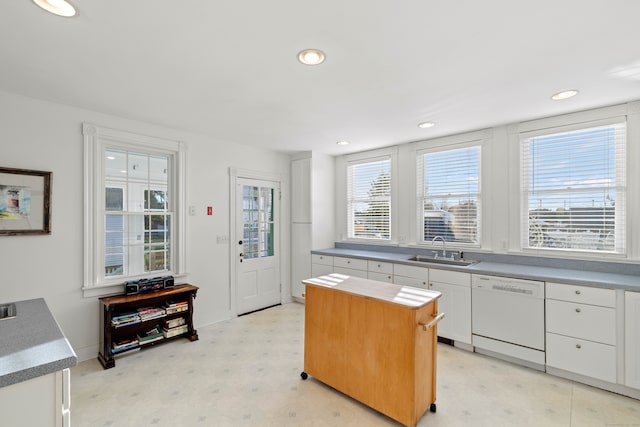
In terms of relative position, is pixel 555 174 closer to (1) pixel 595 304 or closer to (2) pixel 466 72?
(1) pixel 595 304

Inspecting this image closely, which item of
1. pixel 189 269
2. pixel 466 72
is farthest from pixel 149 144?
pixel 466 72

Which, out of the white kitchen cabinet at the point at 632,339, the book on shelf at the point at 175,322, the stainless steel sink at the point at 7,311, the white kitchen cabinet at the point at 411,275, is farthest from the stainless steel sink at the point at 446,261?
the stainless steel sink at the point at 7,311

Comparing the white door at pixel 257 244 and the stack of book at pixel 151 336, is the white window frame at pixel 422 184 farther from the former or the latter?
the stack of book at pixel 151 336

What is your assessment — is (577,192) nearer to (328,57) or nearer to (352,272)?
(352,272)

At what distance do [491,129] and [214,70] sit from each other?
315 centimetres

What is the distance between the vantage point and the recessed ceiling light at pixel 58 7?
1465mm

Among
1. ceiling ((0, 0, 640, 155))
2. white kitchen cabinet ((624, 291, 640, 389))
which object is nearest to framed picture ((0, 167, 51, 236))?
ceiling ((0, 0, 640, 155))

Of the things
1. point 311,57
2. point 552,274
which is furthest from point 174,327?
point 552,274

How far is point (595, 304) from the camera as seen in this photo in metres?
2.51

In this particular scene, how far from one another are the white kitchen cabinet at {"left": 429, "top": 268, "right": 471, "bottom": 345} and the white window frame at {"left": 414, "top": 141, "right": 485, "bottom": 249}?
685mm

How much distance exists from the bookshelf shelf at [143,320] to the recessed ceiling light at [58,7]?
7.88 feet

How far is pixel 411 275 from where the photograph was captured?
11.9ft

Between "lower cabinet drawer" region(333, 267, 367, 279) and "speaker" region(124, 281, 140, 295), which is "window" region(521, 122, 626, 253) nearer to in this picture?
"lower cabinet drawer" region(333, 267, 367, 279)

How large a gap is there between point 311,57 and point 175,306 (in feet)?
9.82
